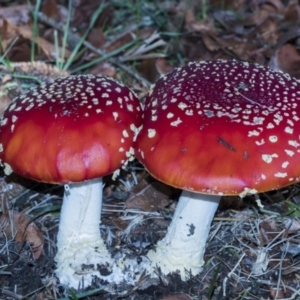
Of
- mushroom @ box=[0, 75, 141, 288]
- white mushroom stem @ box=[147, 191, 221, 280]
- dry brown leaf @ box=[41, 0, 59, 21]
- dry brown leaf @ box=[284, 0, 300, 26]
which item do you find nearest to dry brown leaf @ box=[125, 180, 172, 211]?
white mushroom stem @ box=[147, 191, 221, 280]

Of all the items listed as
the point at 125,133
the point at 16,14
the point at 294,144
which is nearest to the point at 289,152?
the point at 294,144

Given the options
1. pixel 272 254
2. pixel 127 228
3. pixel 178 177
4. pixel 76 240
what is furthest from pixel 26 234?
pixel 272 254

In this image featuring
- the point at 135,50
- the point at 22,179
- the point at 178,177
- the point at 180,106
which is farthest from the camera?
the point at 135,50

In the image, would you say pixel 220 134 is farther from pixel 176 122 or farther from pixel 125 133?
pixel 125 133

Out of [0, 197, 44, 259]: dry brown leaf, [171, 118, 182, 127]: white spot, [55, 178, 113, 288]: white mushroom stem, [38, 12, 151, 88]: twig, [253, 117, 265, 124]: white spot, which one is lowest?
[0, 197, 44, 259]: dry brown leaf

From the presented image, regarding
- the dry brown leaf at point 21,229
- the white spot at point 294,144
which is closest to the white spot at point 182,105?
the white spot at point 294,144

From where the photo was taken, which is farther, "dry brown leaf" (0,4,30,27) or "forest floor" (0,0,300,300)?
"dry brown leaf" (0,4,30,27)

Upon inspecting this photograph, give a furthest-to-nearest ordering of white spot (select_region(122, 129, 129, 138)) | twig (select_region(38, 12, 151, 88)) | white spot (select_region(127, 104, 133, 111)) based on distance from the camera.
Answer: twig (select_region(38, 12, 151, 88)) → white spot (select_region(127, 104, 133, 111)) → white spot (select_region(122, 129, 129, 138))

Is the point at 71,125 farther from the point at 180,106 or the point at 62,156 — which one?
the point at 180,106

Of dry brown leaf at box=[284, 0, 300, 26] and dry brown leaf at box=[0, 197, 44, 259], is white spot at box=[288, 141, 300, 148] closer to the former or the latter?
dry brown leaf at box=[0, 197, 44, 259]
